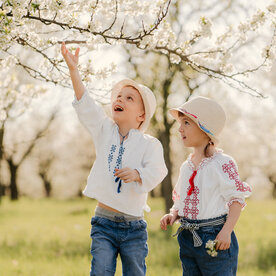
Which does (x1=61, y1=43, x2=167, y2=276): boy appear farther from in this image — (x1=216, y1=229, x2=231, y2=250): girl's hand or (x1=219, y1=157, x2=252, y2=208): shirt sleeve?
(x1=216, y1=229, x2=231, y2=250): girl's hand

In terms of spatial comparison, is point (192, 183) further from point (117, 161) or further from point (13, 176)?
point (13, 176)

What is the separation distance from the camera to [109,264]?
2.85 metres

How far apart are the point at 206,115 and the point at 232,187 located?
0.54 m

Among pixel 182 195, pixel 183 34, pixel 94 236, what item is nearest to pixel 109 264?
pixel 94 236

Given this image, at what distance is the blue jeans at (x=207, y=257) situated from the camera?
276 centimetres

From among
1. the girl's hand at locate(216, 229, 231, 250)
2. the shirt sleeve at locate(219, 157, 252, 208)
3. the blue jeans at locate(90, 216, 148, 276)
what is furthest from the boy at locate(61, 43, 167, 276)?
the girl's hand at locate(216, 229, 231, 250)

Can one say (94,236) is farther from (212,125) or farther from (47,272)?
(47,272)

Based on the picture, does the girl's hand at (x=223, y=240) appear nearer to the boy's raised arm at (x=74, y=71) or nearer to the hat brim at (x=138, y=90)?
the hat brim at (x=138, y=90)

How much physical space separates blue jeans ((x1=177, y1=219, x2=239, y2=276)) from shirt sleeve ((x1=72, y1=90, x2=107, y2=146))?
3.10 feet

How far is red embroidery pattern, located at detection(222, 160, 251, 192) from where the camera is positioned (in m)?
2.78

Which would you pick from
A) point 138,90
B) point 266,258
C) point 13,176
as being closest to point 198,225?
point 138,90

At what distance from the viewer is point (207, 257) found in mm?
2783

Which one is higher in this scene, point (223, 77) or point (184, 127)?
point (223, 77)

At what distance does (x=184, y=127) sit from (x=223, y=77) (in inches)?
32.6
